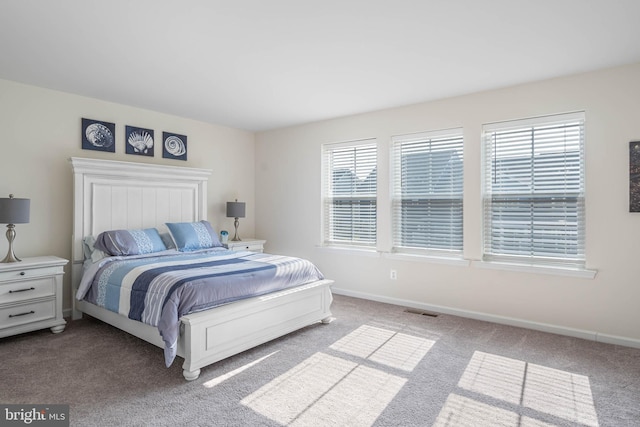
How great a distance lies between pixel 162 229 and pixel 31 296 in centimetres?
156

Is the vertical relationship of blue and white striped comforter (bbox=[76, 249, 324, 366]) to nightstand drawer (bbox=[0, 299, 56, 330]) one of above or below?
above

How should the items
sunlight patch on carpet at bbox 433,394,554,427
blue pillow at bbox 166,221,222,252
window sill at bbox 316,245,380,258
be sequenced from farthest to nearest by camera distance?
window sill at bbox 316,245,380,258, blue pillow at bbox 166,221,222,252, sunlight patch on carpet at bbox 433,394,554,427

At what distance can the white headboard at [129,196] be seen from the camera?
13.0ft

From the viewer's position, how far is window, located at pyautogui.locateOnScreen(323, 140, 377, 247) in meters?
4.87

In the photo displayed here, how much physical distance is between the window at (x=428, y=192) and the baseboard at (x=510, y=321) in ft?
2.12

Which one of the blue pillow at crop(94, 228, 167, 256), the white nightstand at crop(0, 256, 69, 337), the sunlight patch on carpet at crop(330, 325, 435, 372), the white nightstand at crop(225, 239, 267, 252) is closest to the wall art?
the sunlight patch on carpet at crop(330, 325, 435, 372)

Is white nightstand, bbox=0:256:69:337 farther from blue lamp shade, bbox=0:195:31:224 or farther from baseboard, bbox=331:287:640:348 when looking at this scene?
baseboard, bbox=331:287:640:348

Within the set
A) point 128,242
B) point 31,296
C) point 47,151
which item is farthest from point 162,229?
point 31,296

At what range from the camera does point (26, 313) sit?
3.32 metres

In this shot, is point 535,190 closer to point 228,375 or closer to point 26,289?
point 228,375

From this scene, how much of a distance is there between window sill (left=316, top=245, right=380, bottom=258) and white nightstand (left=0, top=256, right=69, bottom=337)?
10.2ft

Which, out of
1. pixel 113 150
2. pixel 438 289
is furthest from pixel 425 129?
pixel 113 150

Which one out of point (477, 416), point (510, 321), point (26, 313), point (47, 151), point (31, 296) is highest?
point (47, 151)

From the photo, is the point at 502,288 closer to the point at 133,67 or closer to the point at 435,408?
the point at 435,408
